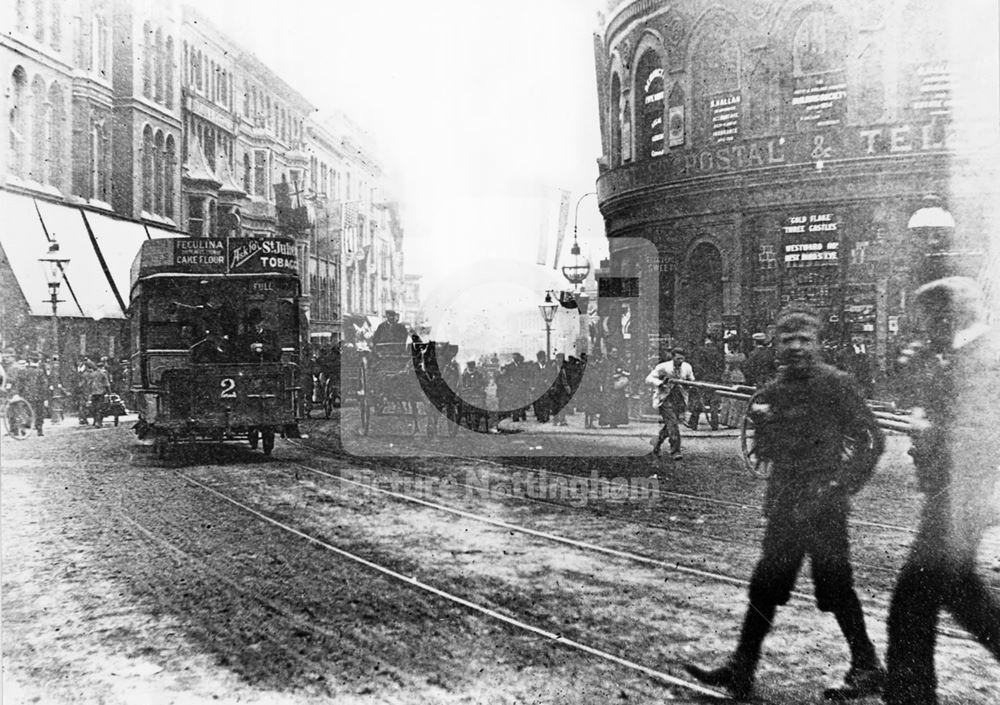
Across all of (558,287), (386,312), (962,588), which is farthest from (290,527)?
(962,588)

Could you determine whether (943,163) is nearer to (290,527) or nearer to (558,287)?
(558,287)

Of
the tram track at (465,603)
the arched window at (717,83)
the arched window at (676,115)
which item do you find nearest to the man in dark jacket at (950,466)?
the tram track at (465,603)

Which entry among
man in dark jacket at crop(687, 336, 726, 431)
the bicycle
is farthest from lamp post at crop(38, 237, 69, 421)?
man in dark jacket at crop(687, 336, 726, 431)

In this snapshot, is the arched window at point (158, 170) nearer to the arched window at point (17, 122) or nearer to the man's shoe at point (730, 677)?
the arched window at point (17, 122)

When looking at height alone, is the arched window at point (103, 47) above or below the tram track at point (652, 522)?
above

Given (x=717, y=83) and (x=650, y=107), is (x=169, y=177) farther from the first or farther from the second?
(x=717, y=83)

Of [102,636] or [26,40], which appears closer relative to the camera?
[102,636]
